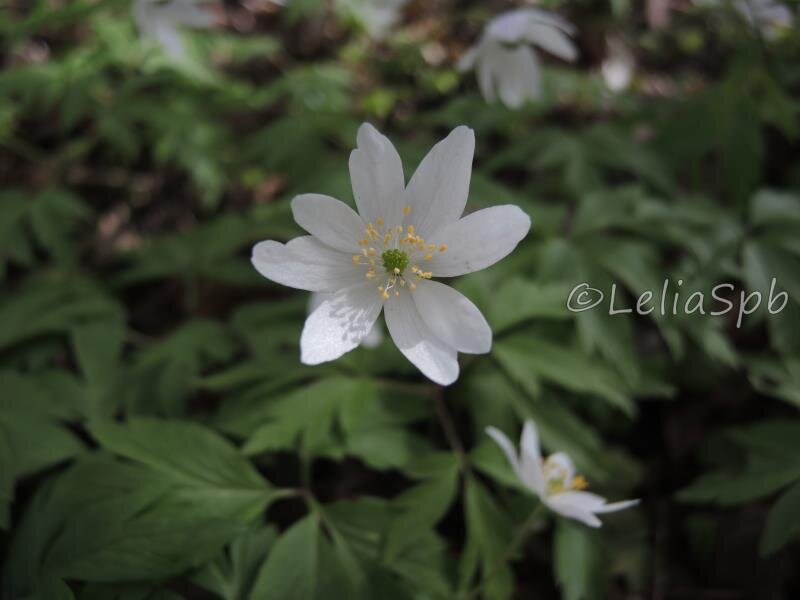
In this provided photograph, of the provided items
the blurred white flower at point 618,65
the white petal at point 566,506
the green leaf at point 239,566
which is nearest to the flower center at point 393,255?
the white petal at point 566,506

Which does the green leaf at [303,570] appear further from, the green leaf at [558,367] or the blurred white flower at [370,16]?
the blurred white flower at [370,16]

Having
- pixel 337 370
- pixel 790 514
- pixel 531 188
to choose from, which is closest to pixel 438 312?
pixel 337 370

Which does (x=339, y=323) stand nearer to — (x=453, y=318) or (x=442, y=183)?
(x=453, y=318)

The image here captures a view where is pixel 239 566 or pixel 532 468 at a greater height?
pixel 532 468

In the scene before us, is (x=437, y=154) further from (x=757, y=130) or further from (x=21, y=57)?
(x=21, y=57)

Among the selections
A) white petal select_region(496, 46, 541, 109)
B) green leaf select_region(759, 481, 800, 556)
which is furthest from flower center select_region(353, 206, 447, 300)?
white petal select_region(496, 46, 541, 109)

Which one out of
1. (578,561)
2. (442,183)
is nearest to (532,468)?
(578,561)

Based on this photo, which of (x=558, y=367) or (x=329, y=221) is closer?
(x=329, y=221)
